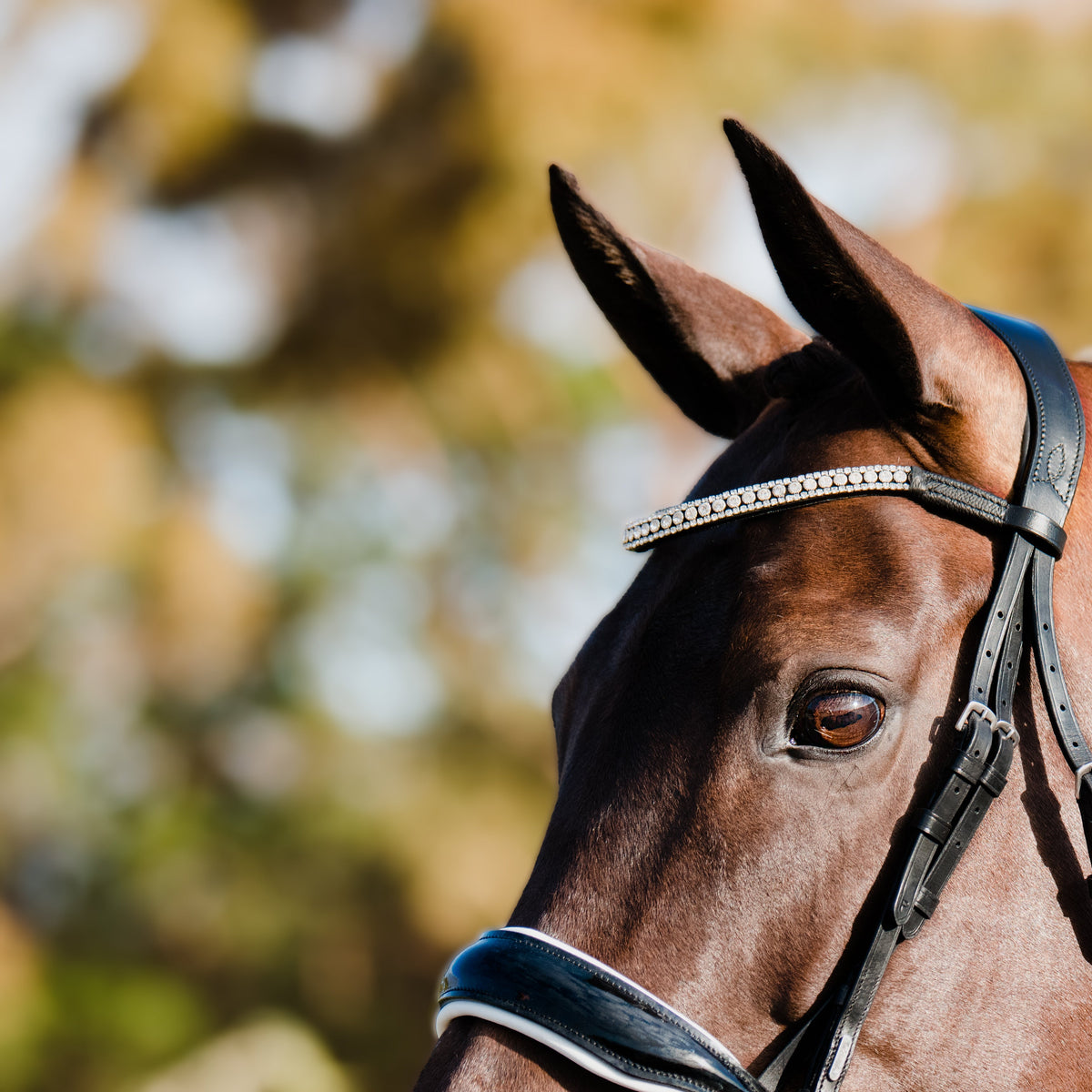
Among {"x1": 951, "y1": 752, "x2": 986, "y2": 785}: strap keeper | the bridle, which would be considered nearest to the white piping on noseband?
the bridle

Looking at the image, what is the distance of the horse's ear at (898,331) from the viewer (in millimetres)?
1698

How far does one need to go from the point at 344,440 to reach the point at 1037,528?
980cm

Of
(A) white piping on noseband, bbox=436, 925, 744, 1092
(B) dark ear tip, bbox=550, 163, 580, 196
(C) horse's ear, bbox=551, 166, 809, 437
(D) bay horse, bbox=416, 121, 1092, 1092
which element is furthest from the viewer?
(C) horse's ear, bbox=551, 166, 809, 437

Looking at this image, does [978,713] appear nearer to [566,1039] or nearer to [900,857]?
[900,857]

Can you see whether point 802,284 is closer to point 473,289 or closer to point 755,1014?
point 755,1014

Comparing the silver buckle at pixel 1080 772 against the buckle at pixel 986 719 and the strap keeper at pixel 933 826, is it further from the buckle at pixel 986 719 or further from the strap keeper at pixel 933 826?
the strap keeper at pixel 933 826

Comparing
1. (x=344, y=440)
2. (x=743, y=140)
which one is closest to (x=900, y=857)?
(x=743, y=140)

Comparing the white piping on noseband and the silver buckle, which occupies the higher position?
the silver buckle

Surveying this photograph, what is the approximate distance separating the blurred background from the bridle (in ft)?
26.7

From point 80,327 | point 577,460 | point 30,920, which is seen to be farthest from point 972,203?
point 30,920

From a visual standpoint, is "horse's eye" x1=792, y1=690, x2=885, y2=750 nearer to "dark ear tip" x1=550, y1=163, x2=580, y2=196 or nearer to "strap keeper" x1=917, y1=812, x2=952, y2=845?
"strap keeper" x1=917, y1=812, x2=952, y2=845

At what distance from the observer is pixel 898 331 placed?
1753 millimetres

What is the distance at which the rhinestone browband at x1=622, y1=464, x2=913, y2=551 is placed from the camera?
1820 mm

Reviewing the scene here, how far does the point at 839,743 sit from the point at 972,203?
9.96 m
